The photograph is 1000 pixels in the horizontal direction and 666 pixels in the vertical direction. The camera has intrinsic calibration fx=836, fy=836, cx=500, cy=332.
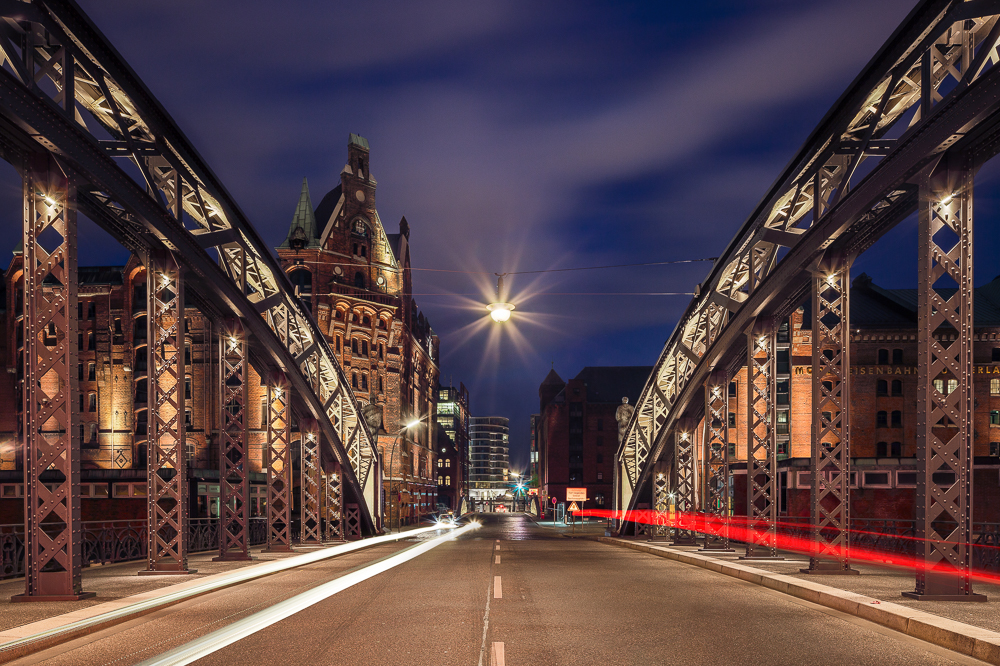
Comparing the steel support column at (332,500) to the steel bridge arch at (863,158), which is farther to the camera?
the steel support column at (332,500)

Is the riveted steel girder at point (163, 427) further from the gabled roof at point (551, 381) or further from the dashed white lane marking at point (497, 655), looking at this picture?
the gabled roof at point (551, 381)

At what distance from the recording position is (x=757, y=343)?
2056 cm

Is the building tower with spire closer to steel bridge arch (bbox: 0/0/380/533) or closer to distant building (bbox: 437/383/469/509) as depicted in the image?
steel bridge arch (bbox: 0/0/380/533)

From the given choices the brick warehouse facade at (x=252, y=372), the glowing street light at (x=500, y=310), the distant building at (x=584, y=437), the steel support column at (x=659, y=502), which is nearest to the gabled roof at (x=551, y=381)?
the distant building at (x=584, y=437)

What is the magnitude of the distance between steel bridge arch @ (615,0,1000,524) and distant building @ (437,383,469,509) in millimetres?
94123

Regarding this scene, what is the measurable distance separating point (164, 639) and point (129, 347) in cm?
5499

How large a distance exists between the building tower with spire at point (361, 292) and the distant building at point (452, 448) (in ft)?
142

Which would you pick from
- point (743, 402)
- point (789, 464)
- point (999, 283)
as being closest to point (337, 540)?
point (789, 464)

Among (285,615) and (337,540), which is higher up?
(285,615)

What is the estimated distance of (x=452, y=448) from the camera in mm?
130375

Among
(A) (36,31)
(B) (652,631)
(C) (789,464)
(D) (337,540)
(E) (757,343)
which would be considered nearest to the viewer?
(B) (652,631)

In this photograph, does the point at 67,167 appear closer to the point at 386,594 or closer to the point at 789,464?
the point at 386,594

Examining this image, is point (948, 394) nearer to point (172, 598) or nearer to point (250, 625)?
point (250, 625)

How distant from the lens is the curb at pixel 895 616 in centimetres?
791
